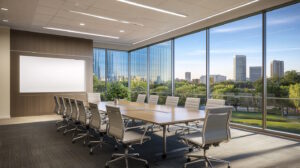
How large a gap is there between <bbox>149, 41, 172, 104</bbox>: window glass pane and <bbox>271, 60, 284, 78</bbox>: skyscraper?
12.5 feet

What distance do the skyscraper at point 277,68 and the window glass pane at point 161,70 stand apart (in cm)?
382

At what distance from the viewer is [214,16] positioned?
5.78 meters

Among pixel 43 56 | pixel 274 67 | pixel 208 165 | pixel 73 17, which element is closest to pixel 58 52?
pixel 43 56

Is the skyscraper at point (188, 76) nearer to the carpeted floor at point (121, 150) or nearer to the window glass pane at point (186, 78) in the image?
the window glass pane at point (186, 78)

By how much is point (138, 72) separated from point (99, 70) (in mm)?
2075

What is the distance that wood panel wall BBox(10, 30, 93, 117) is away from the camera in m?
7.38

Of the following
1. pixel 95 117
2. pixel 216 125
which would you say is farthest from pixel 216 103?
pixel 95 117

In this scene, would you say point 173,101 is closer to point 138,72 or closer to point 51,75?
point 138,72

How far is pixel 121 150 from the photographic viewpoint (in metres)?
3.81

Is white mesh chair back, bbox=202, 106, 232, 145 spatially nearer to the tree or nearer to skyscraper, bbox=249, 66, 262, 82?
the tree

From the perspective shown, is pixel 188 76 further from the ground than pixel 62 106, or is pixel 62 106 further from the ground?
pixel 188 76

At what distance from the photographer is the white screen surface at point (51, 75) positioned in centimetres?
764

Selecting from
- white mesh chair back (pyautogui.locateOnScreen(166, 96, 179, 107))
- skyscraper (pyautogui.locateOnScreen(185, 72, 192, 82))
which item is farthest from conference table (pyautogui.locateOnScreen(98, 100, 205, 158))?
skyscraper (pyautogui.locateOnScreen(185, 72, 192, 82))

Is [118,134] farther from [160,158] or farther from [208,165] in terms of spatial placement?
[208,165]
